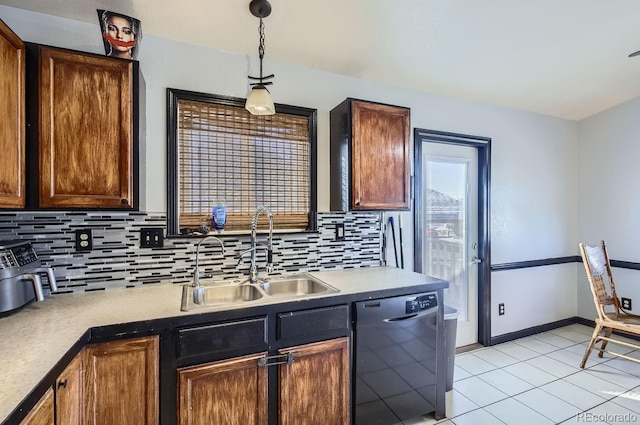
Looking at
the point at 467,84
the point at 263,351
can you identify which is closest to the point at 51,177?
the point at 263,351

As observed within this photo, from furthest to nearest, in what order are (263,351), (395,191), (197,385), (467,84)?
1. (467,84)
2. (395,191)
3. (263,351)
4. (197,385)

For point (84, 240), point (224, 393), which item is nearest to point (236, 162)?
point (84, 240)

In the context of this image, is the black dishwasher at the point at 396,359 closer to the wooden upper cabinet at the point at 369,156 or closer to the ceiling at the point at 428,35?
the wooden upper cabinet at the point at 369,156

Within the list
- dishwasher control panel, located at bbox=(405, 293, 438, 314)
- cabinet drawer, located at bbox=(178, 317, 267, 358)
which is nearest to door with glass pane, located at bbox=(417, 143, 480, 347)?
dishwasher control panel, located at bbox=(405, 293, 438, 314)

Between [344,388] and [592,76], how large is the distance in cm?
338

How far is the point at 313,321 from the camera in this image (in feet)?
5.68

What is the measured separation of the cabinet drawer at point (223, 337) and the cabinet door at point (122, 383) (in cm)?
13

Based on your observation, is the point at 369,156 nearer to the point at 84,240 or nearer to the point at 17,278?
the point at 84,240

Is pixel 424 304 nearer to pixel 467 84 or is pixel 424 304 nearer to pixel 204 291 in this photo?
pixel 204 291

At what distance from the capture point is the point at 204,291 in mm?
1962

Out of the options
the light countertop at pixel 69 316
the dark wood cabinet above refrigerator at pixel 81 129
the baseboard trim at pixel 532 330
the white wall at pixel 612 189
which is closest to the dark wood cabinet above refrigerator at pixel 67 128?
the dark wood cabinet above refrigerator at pixel 81 129

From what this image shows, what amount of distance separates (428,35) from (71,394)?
269cm

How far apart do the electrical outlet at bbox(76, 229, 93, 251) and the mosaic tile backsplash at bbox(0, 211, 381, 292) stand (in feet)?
0.07

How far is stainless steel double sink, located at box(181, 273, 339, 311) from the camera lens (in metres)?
1.92
